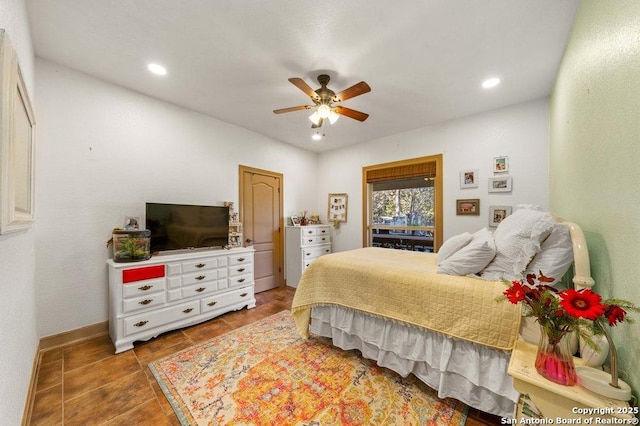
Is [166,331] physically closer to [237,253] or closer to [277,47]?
[237,253]

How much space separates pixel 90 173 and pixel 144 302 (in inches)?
56.6

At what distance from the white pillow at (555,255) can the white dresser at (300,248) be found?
10.4 ft

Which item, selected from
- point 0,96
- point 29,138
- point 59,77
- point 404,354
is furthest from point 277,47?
point 404,354

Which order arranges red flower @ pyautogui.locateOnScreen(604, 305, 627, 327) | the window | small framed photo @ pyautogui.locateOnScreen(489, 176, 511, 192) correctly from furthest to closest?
the window, small framed photo @ pyautogui.locateOnScreen(489, 176, 511, 192), red flower @ pyautogui.locateOnScreen(604, 305, 627, 327)

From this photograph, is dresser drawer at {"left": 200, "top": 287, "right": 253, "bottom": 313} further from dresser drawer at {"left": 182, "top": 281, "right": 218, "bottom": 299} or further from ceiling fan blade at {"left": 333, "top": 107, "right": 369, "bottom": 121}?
ceiling fan blade at {"left": 333, "top": 107, "right": 369, "bottom": 121}

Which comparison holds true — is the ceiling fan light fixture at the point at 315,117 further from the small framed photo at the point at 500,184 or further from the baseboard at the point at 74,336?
the baseboard at the point at 74,336

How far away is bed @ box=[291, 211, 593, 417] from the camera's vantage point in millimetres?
1430

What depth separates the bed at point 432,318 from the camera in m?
1.43

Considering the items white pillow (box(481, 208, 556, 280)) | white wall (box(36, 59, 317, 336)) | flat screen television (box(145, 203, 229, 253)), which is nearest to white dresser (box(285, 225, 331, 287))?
flat screen television (box(145, 203, 229, 253))

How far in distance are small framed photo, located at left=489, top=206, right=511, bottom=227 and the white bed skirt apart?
7.26ft

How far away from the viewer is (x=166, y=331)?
8.41 ft

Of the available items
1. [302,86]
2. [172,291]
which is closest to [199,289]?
[172,291]

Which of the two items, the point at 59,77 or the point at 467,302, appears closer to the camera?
the point at 467,302

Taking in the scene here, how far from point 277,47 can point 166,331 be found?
298 centimetres
